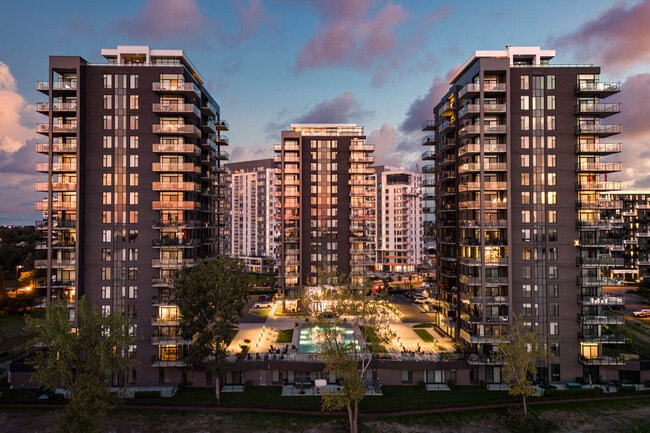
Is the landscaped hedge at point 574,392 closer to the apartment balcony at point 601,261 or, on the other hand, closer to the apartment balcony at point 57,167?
the apartment balcony at point 601,261

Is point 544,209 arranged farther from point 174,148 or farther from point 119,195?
point 119,195

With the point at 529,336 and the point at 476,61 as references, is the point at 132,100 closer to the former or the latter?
the point at 476,61

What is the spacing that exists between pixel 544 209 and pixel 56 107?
7417 centimetres

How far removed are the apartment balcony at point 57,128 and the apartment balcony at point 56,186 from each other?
24.5 feet

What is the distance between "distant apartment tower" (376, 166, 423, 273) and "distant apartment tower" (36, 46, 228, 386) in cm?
13666

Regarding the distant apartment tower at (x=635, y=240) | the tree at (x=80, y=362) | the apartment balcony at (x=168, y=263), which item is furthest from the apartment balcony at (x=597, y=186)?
the distant apartment tower at (x=635, y=240)

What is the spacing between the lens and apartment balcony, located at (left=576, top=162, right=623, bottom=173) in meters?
60.9

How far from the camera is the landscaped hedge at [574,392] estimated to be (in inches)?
2114

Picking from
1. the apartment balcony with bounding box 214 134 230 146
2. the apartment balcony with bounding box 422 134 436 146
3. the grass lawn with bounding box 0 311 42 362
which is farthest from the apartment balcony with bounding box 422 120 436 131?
the grass lawn with bounding box 0 311 42 362

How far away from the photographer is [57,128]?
59281 millimetres

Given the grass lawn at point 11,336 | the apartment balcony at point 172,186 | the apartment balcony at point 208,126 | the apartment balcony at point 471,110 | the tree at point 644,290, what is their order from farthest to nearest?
the tree at point 644,290
the grass lawn at point 11,336
the apartment balcony at point 208,126
the apartment balcony at point 471,110
the apartment balcony at point 172,186

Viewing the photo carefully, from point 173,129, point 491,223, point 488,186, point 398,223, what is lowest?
point 491,223

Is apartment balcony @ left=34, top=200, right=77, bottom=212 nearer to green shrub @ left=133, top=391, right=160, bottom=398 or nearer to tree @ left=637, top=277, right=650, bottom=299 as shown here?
green shrub @ left=133, top=391, right=160, bottom=398

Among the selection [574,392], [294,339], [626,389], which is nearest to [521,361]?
[574,392]
